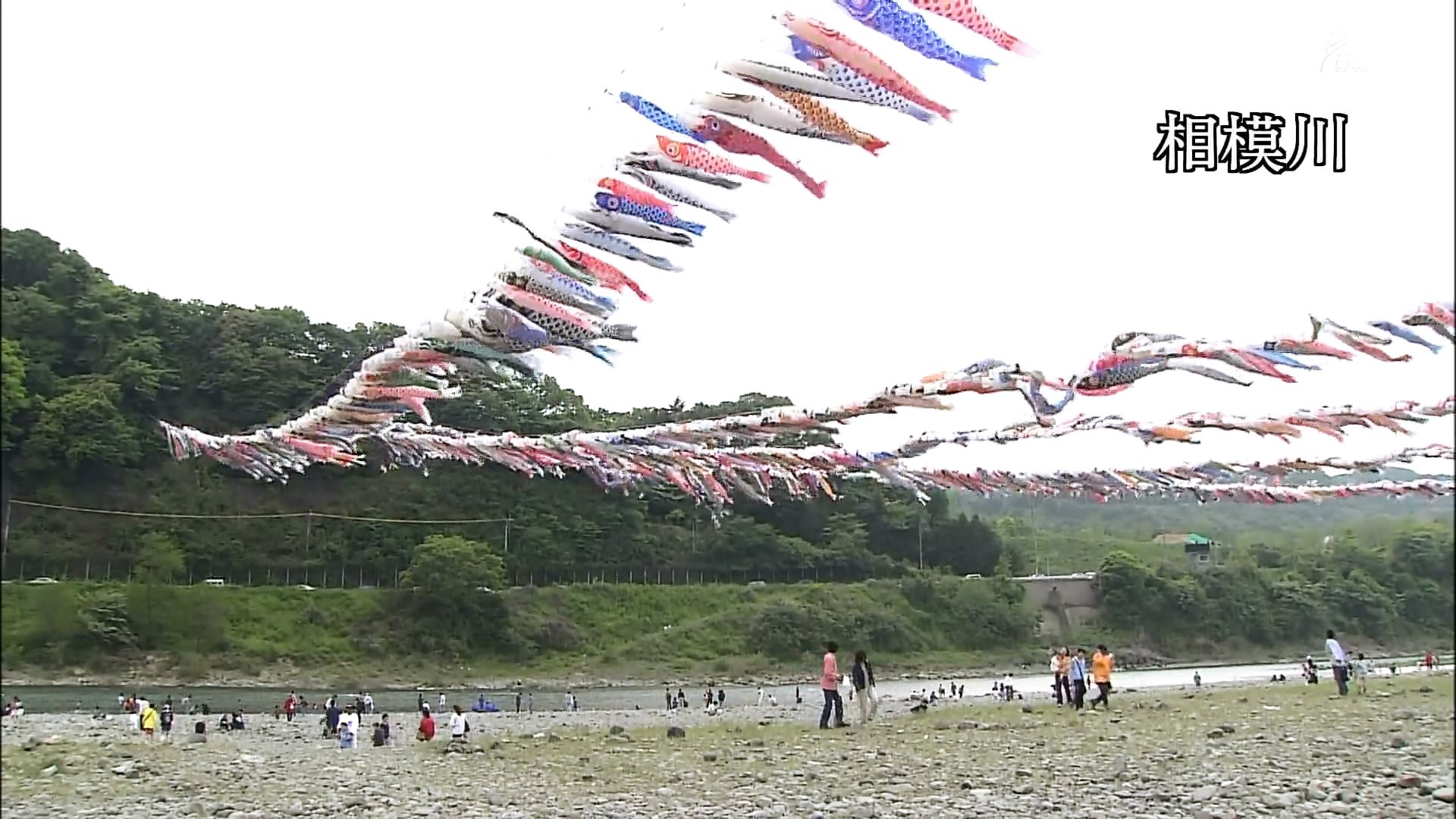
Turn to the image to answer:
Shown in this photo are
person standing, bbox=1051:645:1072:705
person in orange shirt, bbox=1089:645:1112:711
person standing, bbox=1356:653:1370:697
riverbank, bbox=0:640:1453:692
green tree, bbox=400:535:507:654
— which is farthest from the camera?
person standing, bbox=1051:645:1072:705

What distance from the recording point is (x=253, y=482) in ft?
8.30

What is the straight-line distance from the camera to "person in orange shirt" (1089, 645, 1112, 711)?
304 cm

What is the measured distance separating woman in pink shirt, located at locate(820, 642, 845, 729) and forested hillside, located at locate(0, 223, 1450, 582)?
60cm

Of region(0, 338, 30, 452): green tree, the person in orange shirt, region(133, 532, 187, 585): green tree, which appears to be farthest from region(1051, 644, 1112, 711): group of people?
region(0, 338, 30, 452): green tree

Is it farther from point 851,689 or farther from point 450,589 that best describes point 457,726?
point 851,689

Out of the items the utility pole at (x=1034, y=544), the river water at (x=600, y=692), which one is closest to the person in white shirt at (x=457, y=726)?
the river water at (x=600, y=692)

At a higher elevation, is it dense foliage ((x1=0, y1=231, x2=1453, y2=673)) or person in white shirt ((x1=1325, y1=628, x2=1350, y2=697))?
dense foliage ((x1=0, y1=231, x2=1453, y2=673))

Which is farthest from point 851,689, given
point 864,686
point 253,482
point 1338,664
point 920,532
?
point 253,482

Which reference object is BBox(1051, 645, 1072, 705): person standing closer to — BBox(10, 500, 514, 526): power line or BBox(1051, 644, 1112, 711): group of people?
BBox(1051, 644, 1112, 711): group of people

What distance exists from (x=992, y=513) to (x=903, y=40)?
4.16 feet

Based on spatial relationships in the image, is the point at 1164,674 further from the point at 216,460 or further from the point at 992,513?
the point at 216,460

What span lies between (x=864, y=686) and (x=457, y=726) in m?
1.26

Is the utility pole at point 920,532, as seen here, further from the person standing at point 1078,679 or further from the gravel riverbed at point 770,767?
the person standing at point 1078,679

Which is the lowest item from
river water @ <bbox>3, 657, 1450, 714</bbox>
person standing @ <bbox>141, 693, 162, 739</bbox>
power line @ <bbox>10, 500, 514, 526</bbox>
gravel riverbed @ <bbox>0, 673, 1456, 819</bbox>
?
gravel riverbed @ <bbox>0, 673, 1456, 819</bbox>
